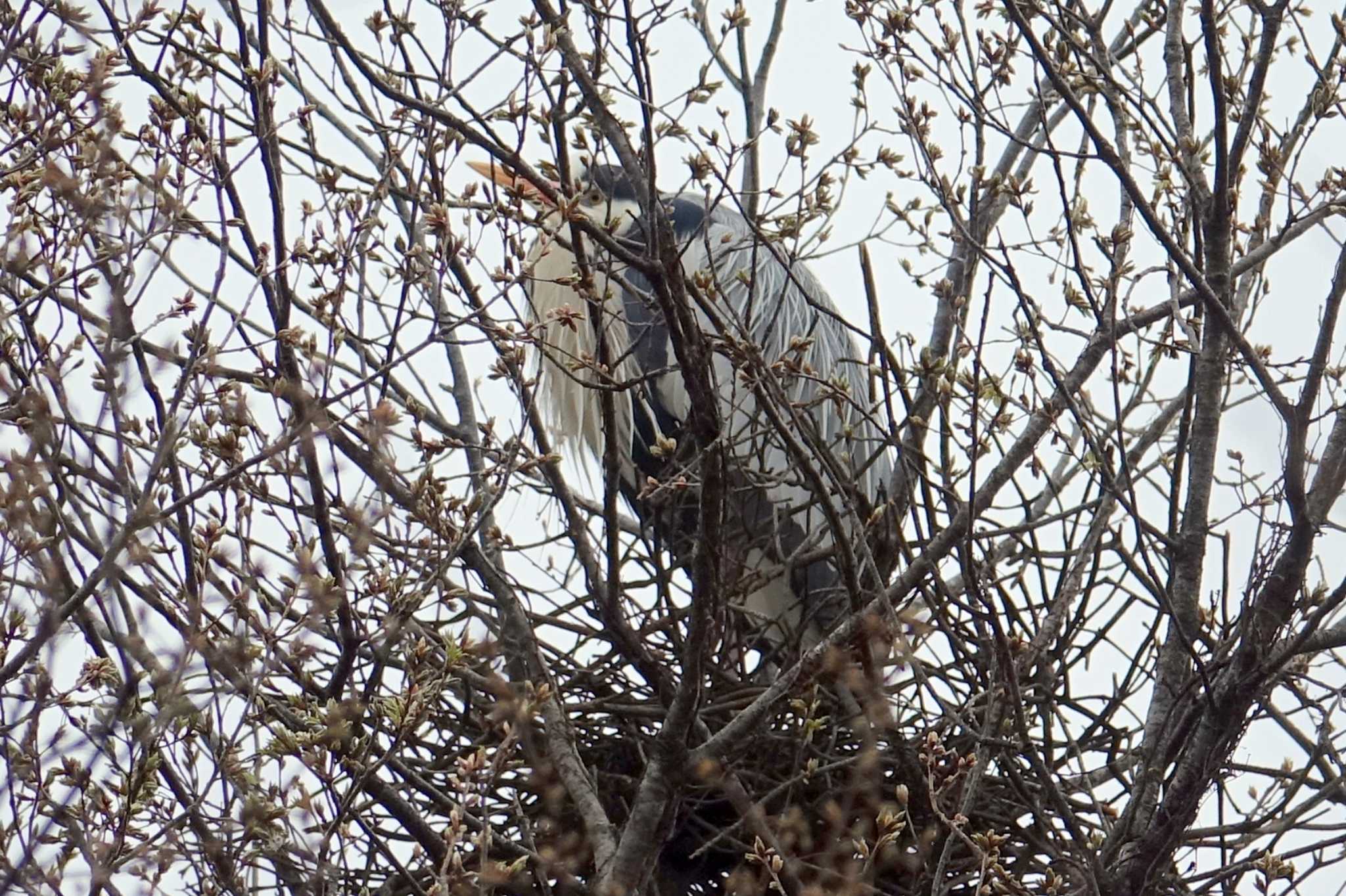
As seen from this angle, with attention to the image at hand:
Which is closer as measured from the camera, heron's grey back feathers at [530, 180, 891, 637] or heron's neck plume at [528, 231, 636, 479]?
heron's grey back feathers at [530, 180, 891, 637]

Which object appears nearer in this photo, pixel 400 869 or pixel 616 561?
pixel 400 869

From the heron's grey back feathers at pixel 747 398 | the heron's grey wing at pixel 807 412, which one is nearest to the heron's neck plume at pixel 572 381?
the heron's grey back feathers at pixel 747 398

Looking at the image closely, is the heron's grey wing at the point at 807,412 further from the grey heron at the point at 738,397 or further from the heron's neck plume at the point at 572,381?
the heron's neck plume at the point at 572,381

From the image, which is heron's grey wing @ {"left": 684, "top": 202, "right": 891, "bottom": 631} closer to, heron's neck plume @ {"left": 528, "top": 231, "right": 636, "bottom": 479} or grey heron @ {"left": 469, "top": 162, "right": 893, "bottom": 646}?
grey heron @ {"left": 469, "top": 162, "right": 893, "bottom": 646}

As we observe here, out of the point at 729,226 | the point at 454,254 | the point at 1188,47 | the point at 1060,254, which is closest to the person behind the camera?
the point at 454,254

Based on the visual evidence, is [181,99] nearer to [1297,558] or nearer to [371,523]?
[371,523]

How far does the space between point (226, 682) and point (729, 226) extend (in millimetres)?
2265

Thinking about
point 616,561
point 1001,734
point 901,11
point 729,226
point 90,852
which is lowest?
point 90,852

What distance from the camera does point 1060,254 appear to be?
2.78m

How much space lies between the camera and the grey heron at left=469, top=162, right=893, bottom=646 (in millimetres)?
2240

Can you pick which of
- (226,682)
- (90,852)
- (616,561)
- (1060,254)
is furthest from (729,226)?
(90,852)

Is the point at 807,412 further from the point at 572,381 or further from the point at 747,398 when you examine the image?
the point at 572,381

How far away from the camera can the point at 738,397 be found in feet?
11.1

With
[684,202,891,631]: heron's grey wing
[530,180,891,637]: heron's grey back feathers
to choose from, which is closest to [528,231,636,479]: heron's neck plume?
[530,180,891,637]: heron's grey back feathers
